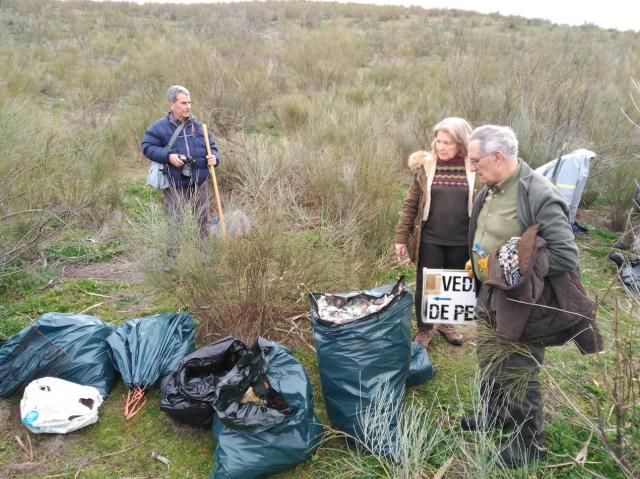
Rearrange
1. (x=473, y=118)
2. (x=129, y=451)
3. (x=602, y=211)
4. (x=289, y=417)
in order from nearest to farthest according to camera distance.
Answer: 1. (x=289, y=417)
2. (x=129, y=451)
3. (x=602, y=211)
4. (x=473, y=118)

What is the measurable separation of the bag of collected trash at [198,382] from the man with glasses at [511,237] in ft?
4.91

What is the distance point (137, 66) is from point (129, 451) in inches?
485

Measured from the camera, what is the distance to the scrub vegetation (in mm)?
2730

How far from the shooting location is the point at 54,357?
10.3ft

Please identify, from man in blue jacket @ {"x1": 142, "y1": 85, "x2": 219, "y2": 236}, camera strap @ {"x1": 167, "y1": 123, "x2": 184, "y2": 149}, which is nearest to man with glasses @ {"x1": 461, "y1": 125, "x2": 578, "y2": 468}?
man in blue jacket @ {"x1": 142, "y1": 85, "x2": 219, "y2": 236}

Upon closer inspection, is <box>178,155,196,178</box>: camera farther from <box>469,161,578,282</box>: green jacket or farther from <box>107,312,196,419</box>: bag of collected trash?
<box>469,161,578,282</box>: green jacket

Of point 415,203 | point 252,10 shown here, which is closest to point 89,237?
point 415,203

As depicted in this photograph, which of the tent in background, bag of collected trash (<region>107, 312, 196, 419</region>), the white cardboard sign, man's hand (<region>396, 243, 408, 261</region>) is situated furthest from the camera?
the tent in background

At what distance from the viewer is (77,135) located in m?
8.04

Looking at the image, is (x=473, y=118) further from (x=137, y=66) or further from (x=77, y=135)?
(x=137, y=66)

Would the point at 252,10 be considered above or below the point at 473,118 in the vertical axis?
above

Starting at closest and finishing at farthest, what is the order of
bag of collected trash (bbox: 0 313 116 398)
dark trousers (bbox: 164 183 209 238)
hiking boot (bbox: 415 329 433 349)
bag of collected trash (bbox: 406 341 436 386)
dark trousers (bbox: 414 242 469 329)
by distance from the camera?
bag of collected trash (bbox: 0 313 116 398)
bag of collected trash (bbox: 406 341 436 386)
dark trousers (bbox: 414 242 469 329)
hiking boot (bbox: 415 329 433 349)
dark trousers (bbox: 164 183 209 238)

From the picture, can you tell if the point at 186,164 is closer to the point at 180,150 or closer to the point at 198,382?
the point at 180,150

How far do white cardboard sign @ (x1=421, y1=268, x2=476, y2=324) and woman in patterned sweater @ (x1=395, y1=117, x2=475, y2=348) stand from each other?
1.74ft
